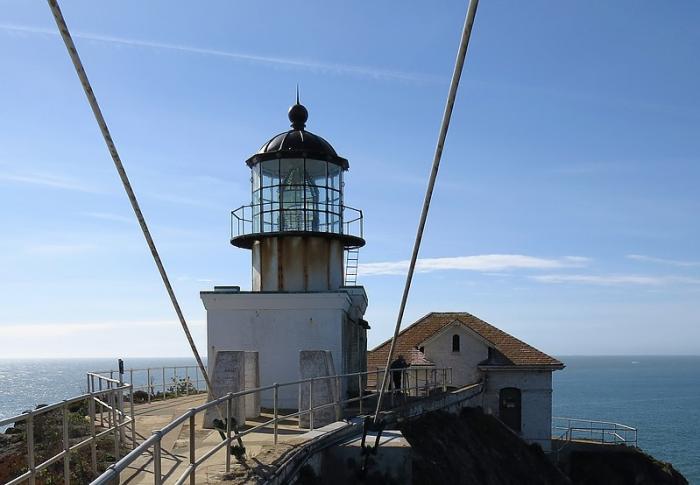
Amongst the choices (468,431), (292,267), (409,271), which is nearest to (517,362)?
(468,431)

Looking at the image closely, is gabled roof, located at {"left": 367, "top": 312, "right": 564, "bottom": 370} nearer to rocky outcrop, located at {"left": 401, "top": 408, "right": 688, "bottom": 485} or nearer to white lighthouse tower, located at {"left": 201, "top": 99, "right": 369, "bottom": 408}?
rocky outcrop, located at {"left": 401, "top": 408, "right": 688, "bottom": 485}

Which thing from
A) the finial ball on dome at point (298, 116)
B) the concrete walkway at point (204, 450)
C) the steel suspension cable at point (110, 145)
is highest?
the finial ball on dome at point (298, 116)

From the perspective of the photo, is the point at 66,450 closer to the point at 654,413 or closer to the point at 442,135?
the point at 442,135

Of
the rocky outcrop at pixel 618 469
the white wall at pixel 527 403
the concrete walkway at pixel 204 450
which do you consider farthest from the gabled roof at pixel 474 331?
the concrete walkway at pixel 204 450

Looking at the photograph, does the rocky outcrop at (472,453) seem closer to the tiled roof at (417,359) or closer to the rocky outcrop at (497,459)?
the rocky outcrop at (497,459)

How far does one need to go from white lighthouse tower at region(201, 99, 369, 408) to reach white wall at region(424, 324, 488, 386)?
6129 mm

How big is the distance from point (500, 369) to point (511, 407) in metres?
1.36

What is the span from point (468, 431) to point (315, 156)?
24.7 feet

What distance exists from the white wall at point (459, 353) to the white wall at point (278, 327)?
28.2 ft

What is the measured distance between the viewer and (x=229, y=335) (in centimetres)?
1438

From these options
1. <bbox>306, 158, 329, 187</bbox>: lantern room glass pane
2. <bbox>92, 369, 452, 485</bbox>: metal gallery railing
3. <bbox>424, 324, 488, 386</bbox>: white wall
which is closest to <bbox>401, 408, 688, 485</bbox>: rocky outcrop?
<bbox>92, 369, 452, 485</bbox>: metal gallery railing

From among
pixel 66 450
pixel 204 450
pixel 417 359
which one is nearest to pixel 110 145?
pixel 66 450

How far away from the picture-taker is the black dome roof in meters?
15.2

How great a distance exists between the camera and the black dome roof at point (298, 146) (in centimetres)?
1524
